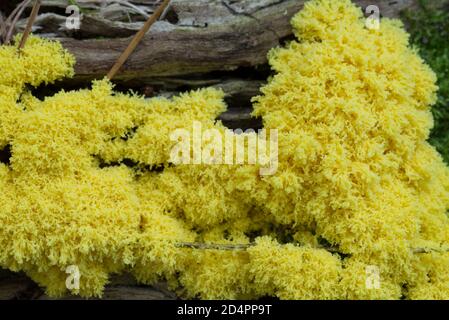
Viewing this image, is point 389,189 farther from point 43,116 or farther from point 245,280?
point 43,116

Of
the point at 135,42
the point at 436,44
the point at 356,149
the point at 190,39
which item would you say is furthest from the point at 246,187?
the point at 436,44

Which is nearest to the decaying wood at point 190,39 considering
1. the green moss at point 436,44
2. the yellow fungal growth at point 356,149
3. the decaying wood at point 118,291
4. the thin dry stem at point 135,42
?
the thin dry stem at point 135,42

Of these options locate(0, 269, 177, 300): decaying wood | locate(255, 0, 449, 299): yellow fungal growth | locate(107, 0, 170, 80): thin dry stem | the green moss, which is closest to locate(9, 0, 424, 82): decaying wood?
locate(107, 0, 170, 80): thin dry stem

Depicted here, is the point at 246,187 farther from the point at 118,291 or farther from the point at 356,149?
the point at 118,291

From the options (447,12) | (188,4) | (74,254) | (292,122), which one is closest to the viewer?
(74,254)

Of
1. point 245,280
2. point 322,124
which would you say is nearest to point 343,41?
point 322,124

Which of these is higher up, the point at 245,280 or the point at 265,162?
the point at 265,162
